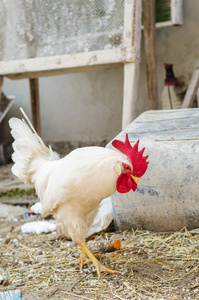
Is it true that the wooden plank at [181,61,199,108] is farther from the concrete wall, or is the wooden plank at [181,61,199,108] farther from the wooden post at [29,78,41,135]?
the wooden post at [29,78,41,135]

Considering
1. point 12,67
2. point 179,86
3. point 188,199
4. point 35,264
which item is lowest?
point 35,264

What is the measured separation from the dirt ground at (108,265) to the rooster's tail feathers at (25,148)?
0.58m

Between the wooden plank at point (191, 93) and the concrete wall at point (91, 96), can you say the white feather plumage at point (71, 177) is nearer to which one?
the wooden plank at point (191, 93)

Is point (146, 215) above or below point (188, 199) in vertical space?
below

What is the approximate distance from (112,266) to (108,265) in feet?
0.11

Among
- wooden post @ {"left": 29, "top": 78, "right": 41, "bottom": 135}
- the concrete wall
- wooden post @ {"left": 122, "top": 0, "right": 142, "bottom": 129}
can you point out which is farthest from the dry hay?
the concrete wall

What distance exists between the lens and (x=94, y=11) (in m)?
3.07

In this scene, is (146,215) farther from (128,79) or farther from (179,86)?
(179,86)

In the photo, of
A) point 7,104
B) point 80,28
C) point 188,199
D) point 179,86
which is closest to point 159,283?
point 188,199

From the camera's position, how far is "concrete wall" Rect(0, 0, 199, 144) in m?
4.61

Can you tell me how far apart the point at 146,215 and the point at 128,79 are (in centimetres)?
121

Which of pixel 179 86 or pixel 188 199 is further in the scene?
pixel 179 86

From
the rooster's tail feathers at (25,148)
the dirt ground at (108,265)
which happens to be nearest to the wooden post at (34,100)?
the dirt ground at (108,265)

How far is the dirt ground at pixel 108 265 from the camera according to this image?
1845mm
